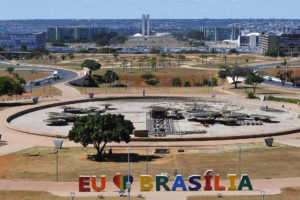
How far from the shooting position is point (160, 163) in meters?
65.6

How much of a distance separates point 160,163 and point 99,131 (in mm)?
8911

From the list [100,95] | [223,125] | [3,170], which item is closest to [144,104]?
[100,95]

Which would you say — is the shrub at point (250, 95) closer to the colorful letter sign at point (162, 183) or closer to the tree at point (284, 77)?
the tree at point (284, 77)

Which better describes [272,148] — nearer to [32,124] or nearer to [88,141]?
[88,141]

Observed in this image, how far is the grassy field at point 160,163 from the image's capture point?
60344mm

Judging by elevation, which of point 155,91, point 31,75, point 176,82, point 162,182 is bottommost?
point 162,182

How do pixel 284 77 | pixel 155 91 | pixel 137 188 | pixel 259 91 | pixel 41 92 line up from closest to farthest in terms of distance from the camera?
pixel 137 188 < pixel 41 92 < pixel 155 91 < pixel 259 91 < pixel 284 77

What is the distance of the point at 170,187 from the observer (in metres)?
54.7

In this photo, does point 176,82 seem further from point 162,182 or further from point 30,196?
point 30,196

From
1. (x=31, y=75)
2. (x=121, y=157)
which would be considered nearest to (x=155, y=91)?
(x=31, y=75)

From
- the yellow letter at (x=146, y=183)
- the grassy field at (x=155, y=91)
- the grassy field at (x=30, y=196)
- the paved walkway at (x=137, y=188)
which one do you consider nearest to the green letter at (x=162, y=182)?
the paved walkway at (x=137, y=188)

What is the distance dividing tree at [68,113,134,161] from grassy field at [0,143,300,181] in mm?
2773

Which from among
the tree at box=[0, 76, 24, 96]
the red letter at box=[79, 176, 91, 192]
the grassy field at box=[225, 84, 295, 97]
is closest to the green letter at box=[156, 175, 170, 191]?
the red letter at box=[79, 176, 91, 192]

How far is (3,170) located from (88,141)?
36.8 feet
